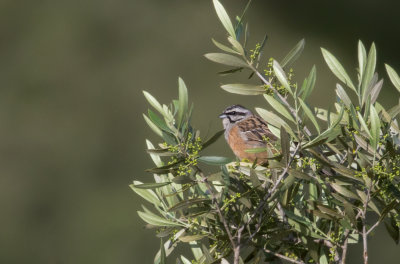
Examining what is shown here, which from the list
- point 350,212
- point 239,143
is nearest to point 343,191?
point 350,212

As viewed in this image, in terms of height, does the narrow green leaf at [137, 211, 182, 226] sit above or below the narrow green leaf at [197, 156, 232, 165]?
below

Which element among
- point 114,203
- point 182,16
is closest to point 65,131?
point 114,203

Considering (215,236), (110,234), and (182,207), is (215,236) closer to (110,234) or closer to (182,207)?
(182,207)

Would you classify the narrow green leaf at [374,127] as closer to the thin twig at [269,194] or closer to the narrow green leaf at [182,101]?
the thin twig at [269,194]

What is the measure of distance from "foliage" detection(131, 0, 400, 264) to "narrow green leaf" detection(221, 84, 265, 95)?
44 millimetres

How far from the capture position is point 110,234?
9531mm

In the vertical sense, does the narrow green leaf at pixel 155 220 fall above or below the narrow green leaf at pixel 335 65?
below

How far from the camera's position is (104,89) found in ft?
35.7

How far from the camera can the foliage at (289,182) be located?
4.35 feet

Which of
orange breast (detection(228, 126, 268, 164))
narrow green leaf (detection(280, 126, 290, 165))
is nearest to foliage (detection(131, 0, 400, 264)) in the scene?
narrow green leaf (detection(280, 126, 290, 165))

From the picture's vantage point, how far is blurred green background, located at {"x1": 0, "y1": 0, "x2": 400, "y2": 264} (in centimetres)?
993

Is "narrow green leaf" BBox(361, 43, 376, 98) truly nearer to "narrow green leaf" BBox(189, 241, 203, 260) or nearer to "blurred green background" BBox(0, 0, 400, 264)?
"narrow green leaf" BBox(189, 241, 203, 260)

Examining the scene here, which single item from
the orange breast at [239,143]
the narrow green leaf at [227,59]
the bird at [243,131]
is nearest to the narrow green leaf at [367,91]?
the narrow green leaf at [227,59]

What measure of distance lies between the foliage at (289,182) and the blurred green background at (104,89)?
306 inches
